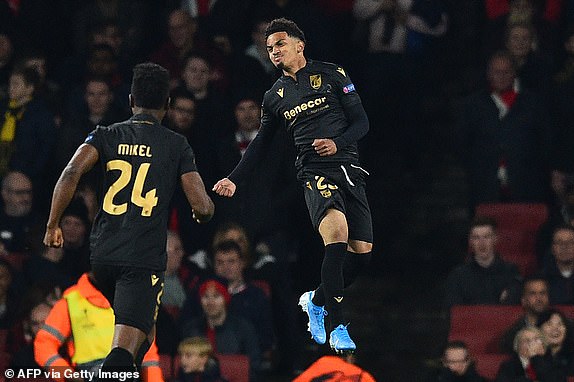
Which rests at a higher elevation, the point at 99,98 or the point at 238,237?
the point at 99,98

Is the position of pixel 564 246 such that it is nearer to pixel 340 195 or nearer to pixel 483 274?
pixel 483 274

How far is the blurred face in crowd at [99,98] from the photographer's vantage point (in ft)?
50.6

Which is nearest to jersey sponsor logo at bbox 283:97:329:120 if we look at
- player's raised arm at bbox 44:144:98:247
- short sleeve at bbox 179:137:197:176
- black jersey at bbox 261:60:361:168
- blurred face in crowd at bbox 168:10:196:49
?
black jersey at bbox 261:60:361:168

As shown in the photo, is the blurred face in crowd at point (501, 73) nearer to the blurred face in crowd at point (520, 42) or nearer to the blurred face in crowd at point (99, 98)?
the blurred face in crowd at point (520, 42)

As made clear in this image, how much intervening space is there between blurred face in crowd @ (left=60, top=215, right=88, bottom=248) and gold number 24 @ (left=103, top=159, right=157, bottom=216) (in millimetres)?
4479

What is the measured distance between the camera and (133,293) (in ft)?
34.3

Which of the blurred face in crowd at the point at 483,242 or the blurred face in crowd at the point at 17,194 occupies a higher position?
the blurred face in crowd at the point at 17,194

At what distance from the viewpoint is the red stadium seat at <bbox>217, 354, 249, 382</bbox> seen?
549 inches

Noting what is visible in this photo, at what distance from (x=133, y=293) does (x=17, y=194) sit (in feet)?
16.5

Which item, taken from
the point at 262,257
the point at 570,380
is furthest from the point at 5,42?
the point at 570,380

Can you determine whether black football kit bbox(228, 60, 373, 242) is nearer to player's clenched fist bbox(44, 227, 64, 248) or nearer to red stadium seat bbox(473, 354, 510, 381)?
player's clenched fist bbox(44, 227, 64, 248)

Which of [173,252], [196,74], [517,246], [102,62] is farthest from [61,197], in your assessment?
[517,246]

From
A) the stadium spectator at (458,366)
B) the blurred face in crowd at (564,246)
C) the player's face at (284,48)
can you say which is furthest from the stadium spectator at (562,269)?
the player's face at (284,48)

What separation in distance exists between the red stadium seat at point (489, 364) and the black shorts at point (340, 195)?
10.9 feet
